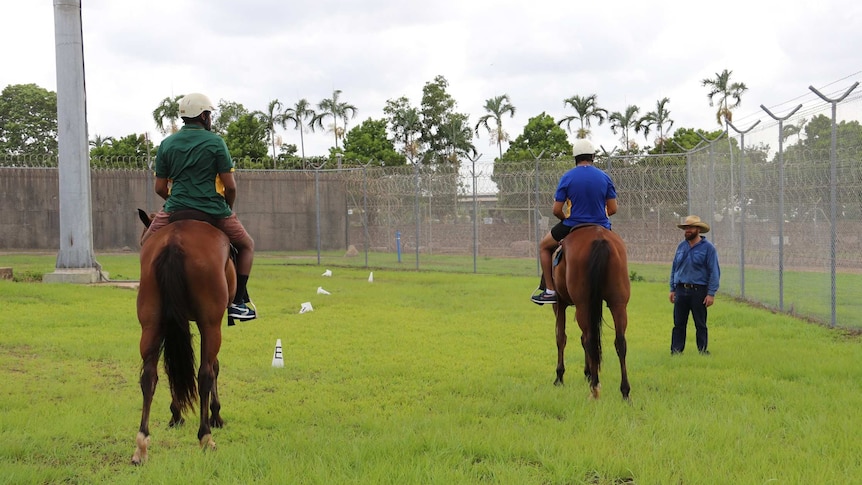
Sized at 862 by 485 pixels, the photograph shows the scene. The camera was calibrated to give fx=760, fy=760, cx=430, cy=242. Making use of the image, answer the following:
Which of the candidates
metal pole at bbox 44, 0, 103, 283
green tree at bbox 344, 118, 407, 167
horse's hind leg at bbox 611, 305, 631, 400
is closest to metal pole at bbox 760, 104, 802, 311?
horse's hind leg at bbox 611, 305, 631, 400

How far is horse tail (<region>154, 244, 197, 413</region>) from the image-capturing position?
5.12m

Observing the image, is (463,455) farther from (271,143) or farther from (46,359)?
(271,143)

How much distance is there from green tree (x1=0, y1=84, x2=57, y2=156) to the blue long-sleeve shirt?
53.5 meters

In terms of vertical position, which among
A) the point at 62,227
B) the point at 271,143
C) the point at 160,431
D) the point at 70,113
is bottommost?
the point at 160,431

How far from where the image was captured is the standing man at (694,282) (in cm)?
859

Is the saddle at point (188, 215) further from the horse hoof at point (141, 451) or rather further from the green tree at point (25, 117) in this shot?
the green tree at point (25, 117)

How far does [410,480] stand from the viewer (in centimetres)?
432

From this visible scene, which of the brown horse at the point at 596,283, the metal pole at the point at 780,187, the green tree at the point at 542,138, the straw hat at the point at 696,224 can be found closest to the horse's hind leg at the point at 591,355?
the brown horse at the point at 596,283

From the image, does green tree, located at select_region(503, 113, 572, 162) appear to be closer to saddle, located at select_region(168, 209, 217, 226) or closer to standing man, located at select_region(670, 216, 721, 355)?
standing man, located at select_region(670, 216, 721, 355)

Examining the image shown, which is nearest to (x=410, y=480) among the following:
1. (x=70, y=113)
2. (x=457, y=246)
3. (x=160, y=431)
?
(x=160, y=431)

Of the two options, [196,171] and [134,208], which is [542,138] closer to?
[134,208]

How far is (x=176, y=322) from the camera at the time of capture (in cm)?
528

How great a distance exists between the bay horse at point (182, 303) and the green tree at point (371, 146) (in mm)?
41637

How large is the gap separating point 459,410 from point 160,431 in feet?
7.47
